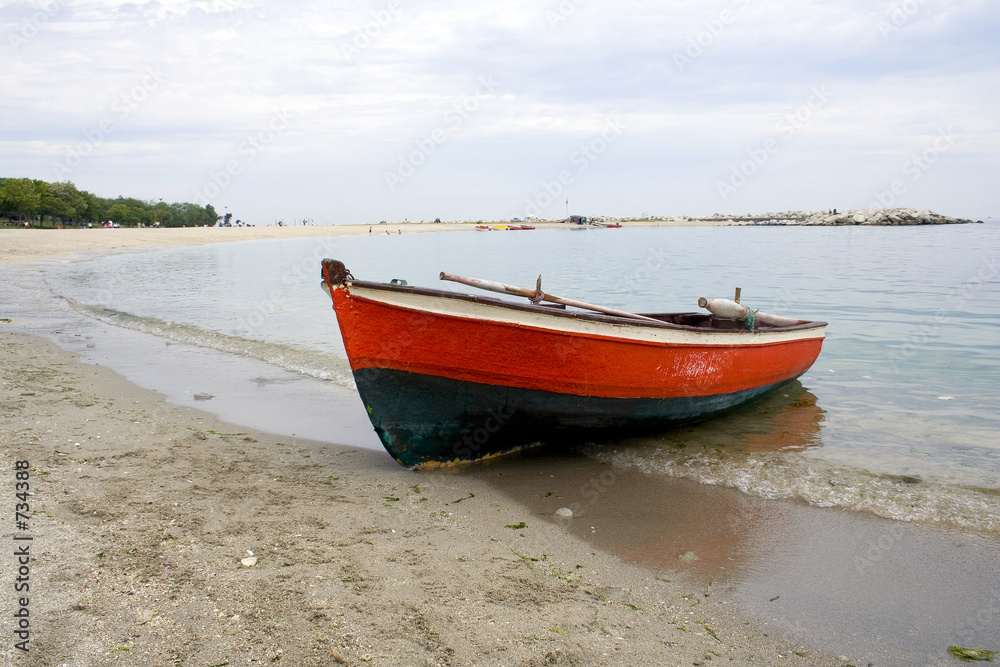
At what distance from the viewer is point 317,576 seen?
338 centimetres

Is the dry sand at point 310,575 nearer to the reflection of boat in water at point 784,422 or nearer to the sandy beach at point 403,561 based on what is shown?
the sandy beach at point 403,561

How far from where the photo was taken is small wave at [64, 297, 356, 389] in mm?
9734

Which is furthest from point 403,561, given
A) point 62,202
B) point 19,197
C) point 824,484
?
point 62,202

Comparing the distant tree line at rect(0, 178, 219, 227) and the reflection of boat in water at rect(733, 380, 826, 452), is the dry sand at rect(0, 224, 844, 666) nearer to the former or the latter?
the reflection of boat in water at rect(733, 380, 826, 452)

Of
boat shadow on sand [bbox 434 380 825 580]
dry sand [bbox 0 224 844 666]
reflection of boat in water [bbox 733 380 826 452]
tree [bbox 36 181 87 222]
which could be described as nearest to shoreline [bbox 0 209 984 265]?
tree [bbox 36 181 87 222]

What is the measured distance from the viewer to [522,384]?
5344 millimetres

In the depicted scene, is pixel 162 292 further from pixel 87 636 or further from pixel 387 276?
pixel 87 636

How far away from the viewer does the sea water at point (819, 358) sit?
5.90m

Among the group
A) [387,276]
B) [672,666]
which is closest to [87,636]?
[672,666]

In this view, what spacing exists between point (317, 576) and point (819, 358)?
1061 centimetres

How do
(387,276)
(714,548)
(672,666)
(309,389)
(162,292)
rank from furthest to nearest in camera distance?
(387,276) < (162,292) < (309,389) < (714,548) < (672,666)

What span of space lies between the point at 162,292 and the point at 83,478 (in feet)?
56.0

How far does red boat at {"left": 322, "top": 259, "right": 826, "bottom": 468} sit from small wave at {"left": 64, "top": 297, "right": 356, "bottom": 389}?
12.3 ft

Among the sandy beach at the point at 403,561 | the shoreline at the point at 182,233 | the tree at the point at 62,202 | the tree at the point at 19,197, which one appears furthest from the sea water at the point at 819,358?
the tree at the point at 62,202
